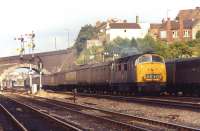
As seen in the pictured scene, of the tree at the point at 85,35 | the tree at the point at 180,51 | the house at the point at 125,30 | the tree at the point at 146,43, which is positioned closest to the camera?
the tree at the point at 180,51

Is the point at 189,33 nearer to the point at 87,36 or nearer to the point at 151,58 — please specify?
the point at 87,36

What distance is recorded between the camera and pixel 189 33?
151750mm

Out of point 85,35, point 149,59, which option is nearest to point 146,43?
point 85,35

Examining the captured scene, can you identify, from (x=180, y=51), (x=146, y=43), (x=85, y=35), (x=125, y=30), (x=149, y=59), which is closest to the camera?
(x=149, y=59)

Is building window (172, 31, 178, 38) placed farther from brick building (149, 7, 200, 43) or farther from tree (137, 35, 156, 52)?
tree (137, 35, 156, 52)

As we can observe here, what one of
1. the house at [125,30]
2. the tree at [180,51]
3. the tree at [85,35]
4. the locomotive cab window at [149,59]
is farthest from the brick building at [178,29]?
the locomotive cab window at [149,59]

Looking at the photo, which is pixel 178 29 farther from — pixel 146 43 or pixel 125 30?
pixel 125 30

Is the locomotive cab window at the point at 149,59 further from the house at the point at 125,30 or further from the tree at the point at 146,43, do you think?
the house at the point at 125,30

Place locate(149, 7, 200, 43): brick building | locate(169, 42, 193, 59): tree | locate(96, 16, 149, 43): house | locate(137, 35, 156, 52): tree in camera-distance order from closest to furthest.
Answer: locate(169, 42, 193, 59): tree, locate(137, 35, 156, 52): tree, locate(149, 7, 200, 43): brick building, locate(96, 16, 149, 43): house

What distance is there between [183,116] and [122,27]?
151 metres

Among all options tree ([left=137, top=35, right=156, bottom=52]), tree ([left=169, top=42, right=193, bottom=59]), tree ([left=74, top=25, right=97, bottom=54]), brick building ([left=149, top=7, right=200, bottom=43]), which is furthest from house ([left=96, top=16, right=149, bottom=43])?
tree ([left=169, top=42, right=193, bottom=59])

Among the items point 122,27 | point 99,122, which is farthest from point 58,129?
point 122,27

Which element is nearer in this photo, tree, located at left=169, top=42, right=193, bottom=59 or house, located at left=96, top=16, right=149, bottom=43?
tree, located at left=169, top=42, right=193, bottom=59

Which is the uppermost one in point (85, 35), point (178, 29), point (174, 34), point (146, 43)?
point (85, 35)
